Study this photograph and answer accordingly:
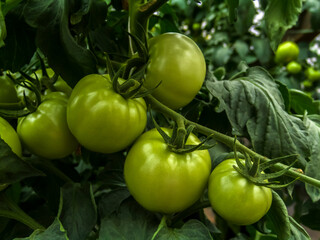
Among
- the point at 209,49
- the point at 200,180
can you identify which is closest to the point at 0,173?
the point at 200,180

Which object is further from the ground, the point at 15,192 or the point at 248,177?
the point at 248,177

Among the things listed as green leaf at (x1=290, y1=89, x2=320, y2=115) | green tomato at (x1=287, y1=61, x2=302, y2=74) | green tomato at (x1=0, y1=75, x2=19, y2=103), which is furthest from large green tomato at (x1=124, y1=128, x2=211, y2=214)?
green tomato at (x1=287, y1=61, x2=302, y2=74)

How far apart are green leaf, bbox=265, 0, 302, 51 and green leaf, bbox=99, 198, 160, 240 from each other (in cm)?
28

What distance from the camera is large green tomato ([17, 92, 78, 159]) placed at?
436mm

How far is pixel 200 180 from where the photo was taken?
41 cm

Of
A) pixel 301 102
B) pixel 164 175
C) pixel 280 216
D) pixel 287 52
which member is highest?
pixel 164 175

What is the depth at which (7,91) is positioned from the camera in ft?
1.63

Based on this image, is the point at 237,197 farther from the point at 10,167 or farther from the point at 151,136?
the point at 10,167

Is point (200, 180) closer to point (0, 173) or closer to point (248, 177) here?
point (248, 177)

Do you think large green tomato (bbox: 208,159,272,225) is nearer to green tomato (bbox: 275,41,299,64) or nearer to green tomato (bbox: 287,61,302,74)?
green tomato (bbox: 275,41,299,64)

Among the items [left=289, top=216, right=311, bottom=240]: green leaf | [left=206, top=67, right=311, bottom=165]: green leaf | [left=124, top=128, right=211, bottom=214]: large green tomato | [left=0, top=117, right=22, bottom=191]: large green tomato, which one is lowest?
[left=289, top=216, right=311, bottom=240]: green leaf

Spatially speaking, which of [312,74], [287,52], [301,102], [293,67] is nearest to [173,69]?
[301,102]

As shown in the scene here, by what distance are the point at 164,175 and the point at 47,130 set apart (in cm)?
16

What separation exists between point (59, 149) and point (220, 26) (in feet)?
4.93
